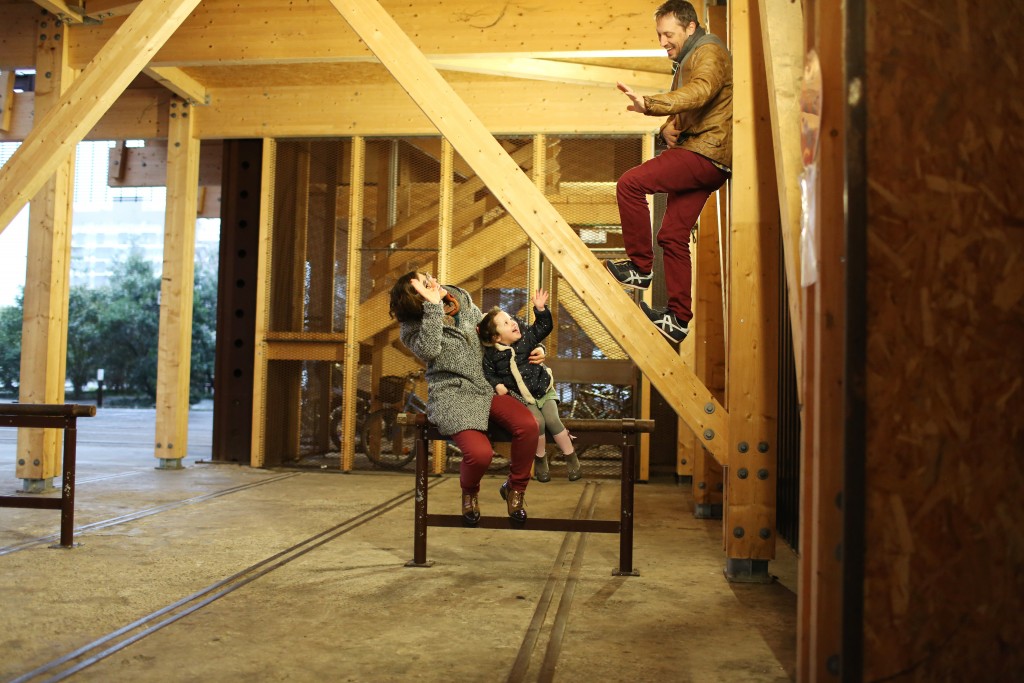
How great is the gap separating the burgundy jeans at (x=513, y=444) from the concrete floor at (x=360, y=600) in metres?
0.48

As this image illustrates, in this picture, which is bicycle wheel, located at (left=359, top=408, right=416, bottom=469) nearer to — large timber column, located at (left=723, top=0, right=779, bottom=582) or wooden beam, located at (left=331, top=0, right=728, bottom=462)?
wooden beam, located at (left=331, top=0, right=728, bottom=462)

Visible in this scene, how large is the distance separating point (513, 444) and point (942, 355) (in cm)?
260

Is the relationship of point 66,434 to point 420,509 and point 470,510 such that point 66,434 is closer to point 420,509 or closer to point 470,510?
point 420,509

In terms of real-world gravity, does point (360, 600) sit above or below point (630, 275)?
below

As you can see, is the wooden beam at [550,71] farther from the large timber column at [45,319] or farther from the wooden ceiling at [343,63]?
the large timber column at [45,319]

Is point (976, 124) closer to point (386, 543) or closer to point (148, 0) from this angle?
point (386, 543)

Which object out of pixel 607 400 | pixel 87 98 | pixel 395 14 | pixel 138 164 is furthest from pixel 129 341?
pixel 87 98

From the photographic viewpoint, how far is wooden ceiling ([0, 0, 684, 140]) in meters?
7.38

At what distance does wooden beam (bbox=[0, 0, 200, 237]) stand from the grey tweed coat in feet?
7.86

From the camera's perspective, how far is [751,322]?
4578mm

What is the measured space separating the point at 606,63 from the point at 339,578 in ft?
18.4

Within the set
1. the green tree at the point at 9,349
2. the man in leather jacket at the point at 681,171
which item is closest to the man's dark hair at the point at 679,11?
the man in leather jacket at the point at 681,171

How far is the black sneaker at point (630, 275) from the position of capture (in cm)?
439

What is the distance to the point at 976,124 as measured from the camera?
2189mm
